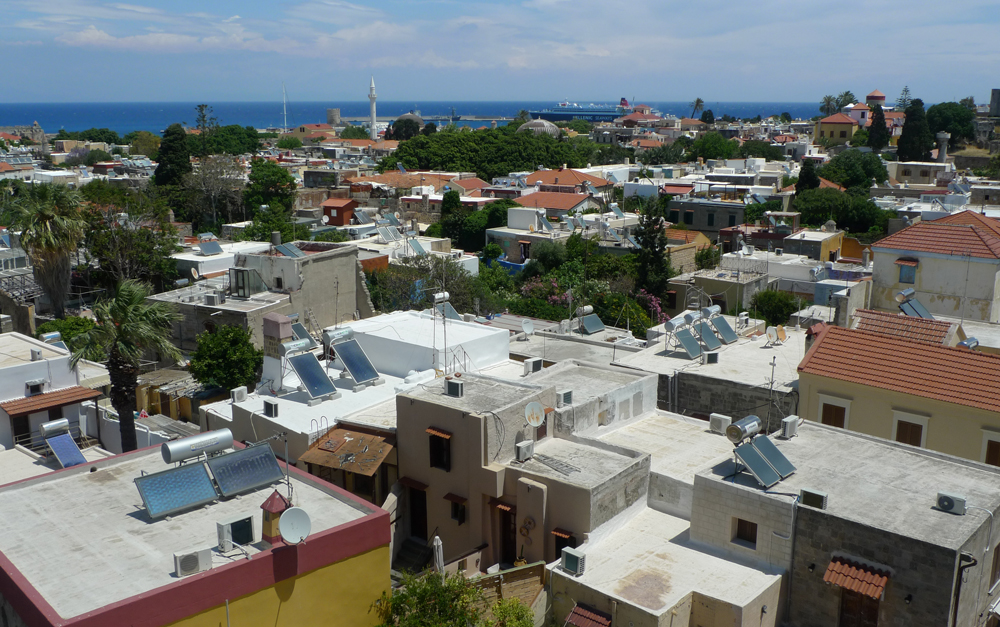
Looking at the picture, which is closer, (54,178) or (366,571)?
(366,571)

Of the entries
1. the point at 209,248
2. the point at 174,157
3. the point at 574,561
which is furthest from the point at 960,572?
the point at 174,157

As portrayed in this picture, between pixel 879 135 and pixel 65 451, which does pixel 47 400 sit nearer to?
pixel 65 451

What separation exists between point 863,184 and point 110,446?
245 feet

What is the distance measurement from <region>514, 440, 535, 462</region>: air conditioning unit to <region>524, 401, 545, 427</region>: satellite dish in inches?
16.6

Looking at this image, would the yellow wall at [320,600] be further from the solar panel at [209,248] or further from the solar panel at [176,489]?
the solar panel at [209,248]

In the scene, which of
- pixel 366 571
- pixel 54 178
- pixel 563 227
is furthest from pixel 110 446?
pixel 54 178

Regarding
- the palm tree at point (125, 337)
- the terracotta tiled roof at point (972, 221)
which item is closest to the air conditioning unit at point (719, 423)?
the palm tree at point (125, 337)

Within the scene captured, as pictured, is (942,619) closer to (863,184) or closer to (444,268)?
(444,268)

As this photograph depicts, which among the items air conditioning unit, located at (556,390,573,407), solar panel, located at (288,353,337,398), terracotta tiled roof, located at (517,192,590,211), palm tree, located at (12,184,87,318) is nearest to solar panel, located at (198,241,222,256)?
palm tree, located at (12,184,87,318)

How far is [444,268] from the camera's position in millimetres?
43031

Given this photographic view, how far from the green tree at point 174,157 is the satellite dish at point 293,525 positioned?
240ft

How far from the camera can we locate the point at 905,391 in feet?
65.1

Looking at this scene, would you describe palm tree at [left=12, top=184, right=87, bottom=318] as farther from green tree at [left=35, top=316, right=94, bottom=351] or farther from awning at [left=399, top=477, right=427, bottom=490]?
awning at [left=399, top=477, right=427, bottom=490]

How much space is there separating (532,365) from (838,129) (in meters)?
121
